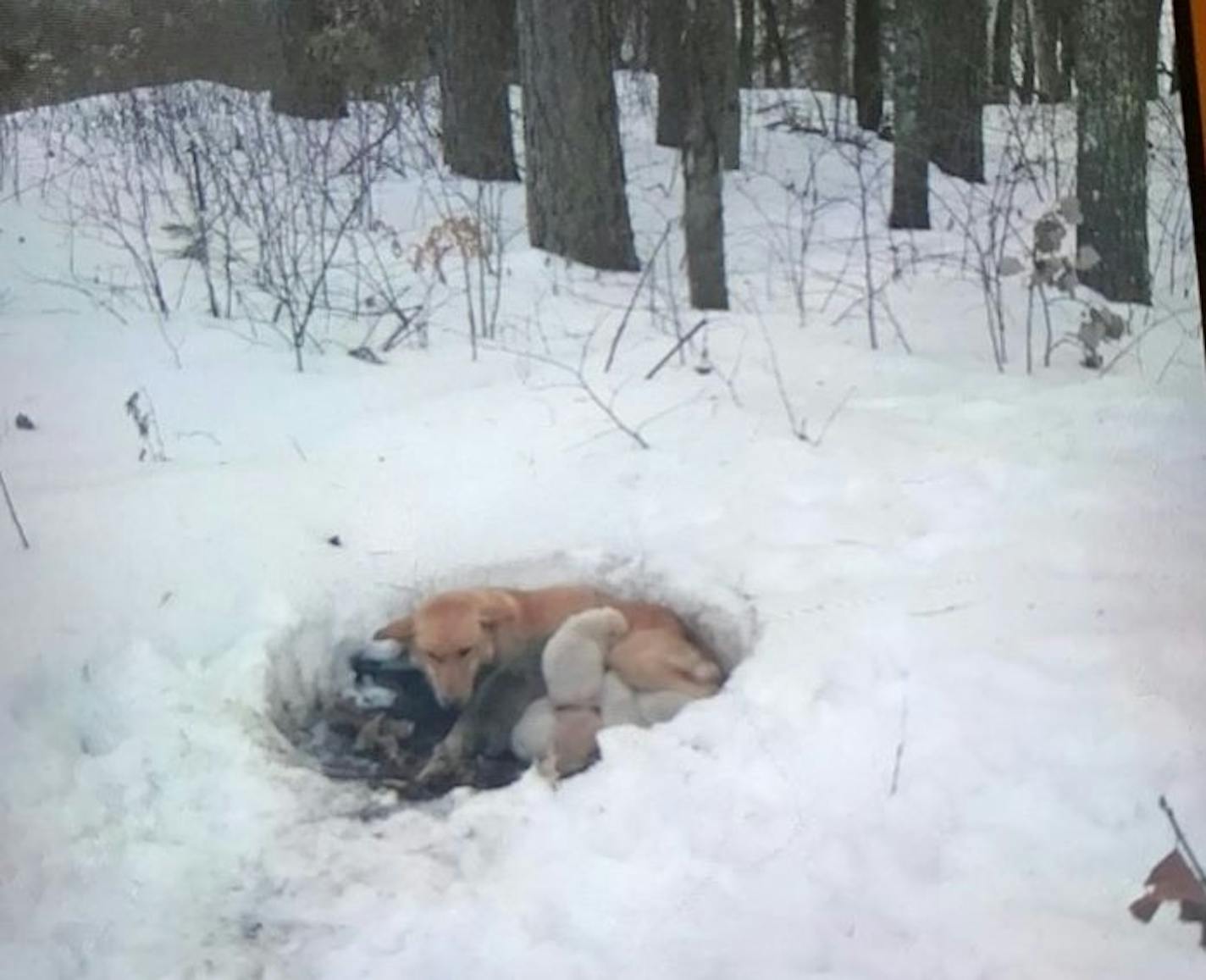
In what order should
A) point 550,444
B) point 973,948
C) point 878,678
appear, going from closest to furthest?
1. point 973,948
2. point 878,678
3. point 550,444

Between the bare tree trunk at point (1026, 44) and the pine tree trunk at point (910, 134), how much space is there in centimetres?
8

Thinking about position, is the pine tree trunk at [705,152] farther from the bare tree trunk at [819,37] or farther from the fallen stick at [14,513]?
the fallen stick at [14,513]

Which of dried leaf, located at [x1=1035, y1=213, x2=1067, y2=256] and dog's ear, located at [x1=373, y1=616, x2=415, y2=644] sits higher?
dried leaf, located at [x1=1035, y1=213, x2=1067, y2=256]

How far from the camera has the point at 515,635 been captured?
1310 mm

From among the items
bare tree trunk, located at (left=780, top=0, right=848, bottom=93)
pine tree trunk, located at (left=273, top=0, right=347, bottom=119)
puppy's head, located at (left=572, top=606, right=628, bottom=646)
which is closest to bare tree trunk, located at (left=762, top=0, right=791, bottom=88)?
bare tree trunk, located at (left=780, top=0, right=848, bottom=93)

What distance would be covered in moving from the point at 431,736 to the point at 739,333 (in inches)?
16.4

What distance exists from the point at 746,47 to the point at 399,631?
549mm

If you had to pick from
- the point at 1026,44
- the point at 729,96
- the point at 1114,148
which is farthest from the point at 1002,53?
the point at 729,96

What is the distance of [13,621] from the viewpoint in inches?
50.5

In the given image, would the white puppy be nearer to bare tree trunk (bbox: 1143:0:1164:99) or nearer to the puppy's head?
the puppy's head

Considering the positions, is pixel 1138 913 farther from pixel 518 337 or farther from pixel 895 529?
pixel 518 337

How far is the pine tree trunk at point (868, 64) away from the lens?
1403mm

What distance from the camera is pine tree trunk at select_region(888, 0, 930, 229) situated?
55.1 inches

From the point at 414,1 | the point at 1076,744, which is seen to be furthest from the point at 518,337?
the point at 1076,744
